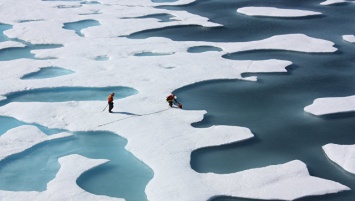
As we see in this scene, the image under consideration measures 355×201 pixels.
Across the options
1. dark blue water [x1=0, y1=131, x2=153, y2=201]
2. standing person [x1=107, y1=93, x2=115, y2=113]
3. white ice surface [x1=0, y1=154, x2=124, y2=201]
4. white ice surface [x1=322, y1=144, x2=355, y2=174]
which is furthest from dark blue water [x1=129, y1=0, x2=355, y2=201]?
white ice surface [x1=0, y1=154, x2=124, y2=201]

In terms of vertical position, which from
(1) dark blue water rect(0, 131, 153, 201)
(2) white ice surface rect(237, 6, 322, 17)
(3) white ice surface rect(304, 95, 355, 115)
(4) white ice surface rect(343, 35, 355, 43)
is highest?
(2) white ice surface rect(237, 6, 322, 17)

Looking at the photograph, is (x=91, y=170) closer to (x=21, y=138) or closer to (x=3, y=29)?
(x=21, y=138)

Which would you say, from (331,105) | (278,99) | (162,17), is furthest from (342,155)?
(162,17)

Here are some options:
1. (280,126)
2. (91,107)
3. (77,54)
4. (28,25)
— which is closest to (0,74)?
(77,54)

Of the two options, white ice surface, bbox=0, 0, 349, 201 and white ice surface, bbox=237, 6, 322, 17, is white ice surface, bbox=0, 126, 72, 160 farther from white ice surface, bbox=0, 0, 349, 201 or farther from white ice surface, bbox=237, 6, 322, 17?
white ice surface, bbox=237, 6, 322, 17

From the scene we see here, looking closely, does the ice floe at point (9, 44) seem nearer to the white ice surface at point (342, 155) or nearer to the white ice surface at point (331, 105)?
the white ice surface at point (331, 105)

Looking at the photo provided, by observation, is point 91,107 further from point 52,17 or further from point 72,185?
point 52,17
